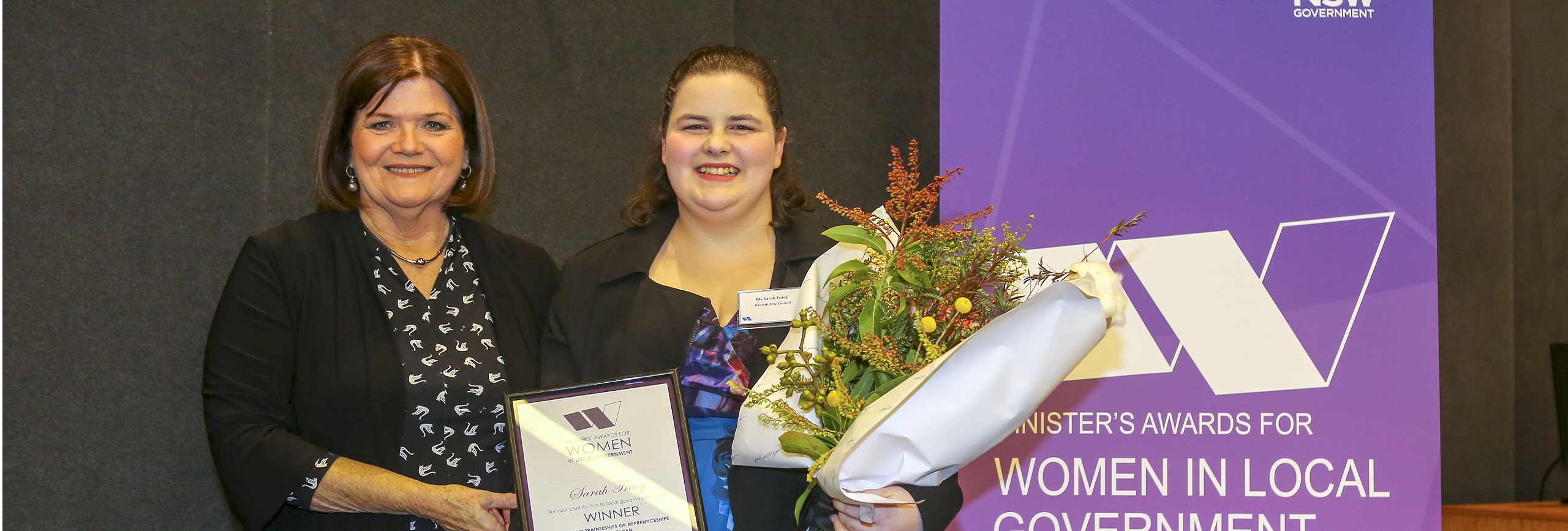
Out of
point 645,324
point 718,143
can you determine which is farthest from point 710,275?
point 718,143

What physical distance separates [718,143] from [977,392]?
3.01 feet

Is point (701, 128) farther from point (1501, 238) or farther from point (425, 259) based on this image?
point (1501, 238)

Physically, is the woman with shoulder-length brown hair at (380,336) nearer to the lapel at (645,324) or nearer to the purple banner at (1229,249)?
the lapel at (645,324)

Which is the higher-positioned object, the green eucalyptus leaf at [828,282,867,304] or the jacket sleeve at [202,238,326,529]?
the green eucalyptus leaf at [828,282,867,304]

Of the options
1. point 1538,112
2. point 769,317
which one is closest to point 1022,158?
point 769,317

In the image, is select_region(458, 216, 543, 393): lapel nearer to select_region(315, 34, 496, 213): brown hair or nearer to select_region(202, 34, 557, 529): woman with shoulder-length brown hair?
select_region(202, 34, 557, 529): woman with shoulder-length brown hair

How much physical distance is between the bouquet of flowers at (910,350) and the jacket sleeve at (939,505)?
0.17m

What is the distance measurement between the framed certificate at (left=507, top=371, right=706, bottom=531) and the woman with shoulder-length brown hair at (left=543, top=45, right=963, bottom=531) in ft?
0.55

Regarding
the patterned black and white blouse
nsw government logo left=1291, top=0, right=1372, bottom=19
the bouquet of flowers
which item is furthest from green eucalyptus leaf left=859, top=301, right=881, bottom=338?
nsw government logo left=1291, top=0, right=1372, bottom=19

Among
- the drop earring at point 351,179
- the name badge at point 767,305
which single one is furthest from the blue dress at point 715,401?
the drop earring at point 351,179

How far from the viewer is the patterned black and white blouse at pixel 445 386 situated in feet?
7.77

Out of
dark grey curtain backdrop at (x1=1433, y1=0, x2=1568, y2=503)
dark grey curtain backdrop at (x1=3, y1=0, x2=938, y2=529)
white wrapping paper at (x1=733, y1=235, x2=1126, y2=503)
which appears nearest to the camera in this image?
white wrapping paper at (x1=733, y1=235, x2=1126, y2=503)

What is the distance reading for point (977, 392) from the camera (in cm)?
153

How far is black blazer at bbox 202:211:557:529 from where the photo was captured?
2258 millimetres
